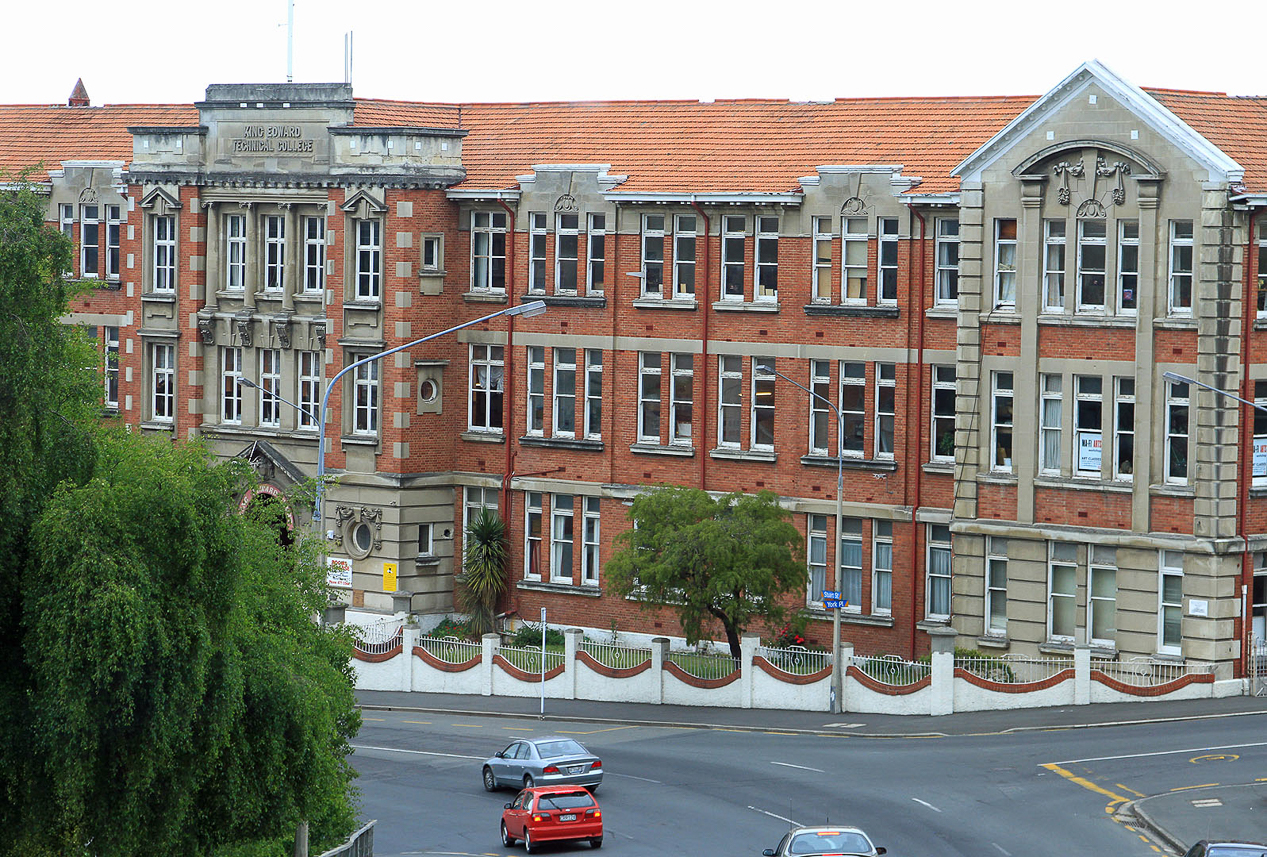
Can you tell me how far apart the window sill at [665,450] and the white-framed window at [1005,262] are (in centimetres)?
1036

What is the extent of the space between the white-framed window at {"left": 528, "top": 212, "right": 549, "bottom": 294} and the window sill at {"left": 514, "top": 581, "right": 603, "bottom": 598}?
27.2 ft

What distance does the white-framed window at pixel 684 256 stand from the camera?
57.3m

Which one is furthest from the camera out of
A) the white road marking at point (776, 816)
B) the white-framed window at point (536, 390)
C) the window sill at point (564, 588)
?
the white-framed window at point (536, 390)

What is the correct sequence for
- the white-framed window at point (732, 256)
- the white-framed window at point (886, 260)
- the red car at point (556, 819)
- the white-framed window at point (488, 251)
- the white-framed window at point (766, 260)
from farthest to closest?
1. the white-framed window at point (488, 251)
2. the white-framed window at point (732, 256)
3. the white-framed window at point (766, 260)
4. the white-framed window at point (886, 260)
5. the red car at point (556, 819)

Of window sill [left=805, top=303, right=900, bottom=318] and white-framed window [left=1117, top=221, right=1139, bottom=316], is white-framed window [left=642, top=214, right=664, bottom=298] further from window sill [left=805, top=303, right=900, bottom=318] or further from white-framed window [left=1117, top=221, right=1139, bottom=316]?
white-framed window [left=1117, top=221, right=1139, bottom=316]

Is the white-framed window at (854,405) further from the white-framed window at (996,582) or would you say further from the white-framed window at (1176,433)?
the white-framed window at (1176,433)

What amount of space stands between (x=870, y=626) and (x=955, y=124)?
526 inches

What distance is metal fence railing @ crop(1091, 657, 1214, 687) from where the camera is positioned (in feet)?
157

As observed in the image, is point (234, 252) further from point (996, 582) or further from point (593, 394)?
point (996, 582)

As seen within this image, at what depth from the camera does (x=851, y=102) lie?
191ft

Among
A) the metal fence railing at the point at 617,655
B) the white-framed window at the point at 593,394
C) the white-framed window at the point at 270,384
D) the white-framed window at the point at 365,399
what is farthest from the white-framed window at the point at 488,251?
the metal fence railing at the point at 617,655

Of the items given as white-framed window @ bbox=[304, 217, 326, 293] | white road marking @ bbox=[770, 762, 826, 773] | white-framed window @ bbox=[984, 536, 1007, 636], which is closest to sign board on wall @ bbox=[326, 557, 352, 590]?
white-framed window @ bbox=[304, 217, 326, 293]

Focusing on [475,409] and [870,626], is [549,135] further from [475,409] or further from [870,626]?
[870,626]

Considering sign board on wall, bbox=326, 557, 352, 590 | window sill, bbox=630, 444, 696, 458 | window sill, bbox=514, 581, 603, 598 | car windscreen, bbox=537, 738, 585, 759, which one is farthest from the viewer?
sign board on wall, bbox=326, 557, 352, 590
